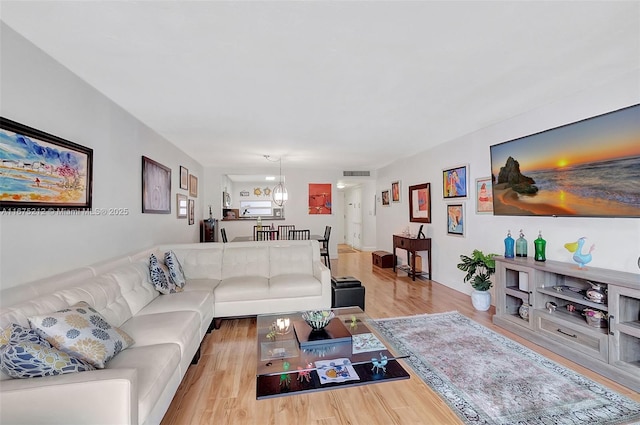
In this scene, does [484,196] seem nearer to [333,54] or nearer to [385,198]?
[333,54]

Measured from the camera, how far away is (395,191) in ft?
21.2

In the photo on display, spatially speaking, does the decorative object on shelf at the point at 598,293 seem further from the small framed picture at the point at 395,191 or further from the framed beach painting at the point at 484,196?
the small framed picture at the point at 395,191

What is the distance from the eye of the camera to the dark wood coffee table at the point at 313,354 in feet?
5.52

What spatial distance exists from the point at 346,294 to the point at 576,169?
2541 mm

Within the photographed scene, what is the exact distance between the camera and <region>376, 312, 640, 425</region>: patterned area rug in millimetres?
1742

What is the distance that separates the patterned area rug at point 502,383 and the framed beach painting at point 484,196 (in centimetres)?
164

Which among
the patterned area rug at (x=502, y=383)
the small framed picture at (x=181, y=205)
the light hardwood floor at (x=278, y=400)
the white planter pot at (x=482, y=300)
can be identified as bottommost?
the light hardwood floor at (x=278, y=400)

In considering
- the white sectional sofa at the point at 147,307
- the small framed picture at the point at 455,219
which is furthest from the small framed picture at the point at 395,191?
the white sectional sofa at the point at 147,307

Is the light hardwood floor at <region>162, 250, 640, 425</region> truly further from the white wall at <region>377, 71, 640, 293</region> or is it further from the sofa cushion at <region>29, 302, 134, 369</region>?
the white wall at <region>377, 71, 640, 293</region>

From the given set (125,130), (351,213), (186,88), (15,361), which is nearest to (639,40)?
(186,88)

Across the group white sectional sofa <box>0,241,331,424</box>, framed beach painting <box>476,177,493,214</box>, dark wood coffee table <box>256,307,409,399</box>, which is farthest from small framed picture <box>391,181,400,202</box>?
dark wood coffee table <box>256,307,409,399</box>

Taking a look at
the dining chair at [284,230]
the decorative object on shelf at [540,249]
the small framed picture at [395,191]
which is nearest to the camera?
the decorative object on shelf at [540,249]

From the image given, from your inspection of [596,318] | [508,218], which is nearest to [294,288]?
[596,318]

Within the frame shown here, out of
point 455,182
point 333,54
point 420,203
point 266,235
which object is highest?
point 333,54
